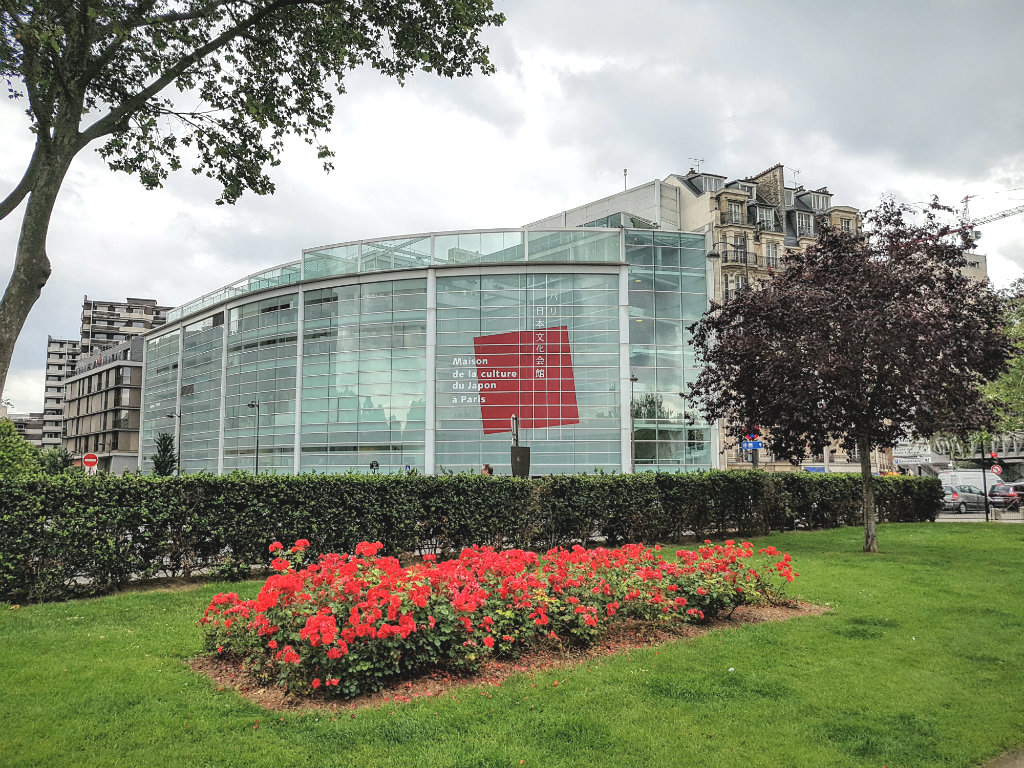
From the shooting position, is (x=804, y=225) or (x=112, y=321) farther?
(x=112, y=321)

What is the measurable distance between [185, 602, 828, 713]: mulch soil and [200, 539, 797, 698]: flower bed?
9 cm

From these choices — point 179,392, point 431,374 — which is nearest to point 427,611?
point 431,374

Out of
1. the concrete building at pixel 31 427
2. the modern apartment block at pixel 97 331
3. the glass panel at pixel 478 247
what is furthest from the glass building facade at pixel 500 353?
the concrete building at pixel 31 427

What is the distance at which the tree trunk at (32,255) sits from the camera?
4.65 m

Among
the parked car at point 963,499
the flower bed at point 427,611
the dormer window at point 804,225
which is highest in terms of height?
the dormer window at point 804,225

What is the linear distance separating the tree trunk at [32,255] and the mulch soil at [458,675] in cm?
298

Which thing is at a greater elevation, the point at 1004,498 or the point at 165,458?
the point at 165,458

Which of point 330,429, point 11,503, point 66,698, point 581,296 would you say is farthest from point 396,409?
point 66,698

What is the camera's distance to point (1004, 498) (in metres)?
34.0

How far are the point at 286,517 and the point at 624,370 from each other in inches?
1255

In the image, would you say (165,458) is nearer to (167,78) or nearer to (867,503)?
(867,503)

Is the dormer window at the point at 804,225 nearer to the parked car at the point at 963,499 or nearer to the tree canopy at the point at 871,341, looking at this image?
the parked car at the point at 963,499

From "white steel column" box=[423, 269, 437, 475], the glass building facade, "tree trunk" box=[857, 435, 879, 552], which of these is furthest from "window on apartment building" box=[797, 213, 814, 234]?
"tree trunk" box=[857, 435, 879, 552]

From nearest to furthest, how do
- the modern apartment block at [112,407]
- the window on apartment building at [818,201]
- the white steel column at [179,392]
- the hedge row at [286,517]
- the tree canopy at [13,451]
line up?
the hedge row at [286,517] → the tree canopy at [13,451] → the white steel column at [179,392] → the window on apartment building at [818,201] → the modern apartment block at [112,407]
